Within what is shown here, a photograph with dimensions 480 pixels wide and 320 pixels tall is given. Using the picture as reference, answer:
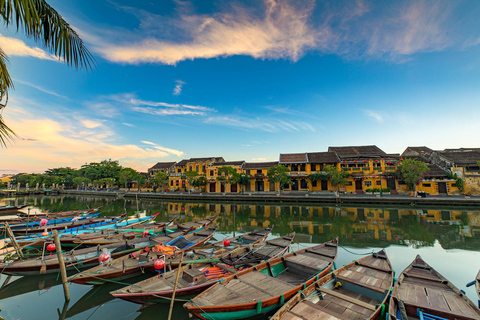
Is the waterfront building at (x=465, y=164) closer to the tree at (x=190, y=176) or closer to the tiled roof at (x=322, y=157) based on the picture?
the tiled roof at (x=322, y=157)

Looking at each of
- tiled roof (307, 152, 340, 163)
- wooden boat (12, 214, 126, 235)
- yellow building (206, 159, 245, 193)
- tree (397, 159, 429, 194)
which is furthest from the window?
wooden boat (12, 214, 126, 235)

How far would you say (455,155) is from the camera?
3238 centimetres

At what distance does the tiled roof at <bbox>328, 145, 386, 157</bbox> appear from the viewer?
38.2m

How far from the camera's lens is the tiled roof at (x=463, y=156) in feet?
99.7

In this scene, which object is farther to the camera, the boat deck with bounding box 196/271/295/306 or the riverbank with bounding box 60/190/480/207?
the riverbank with bounding box 60/190/480/207

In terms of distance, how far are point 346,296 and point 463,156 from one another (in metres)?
39.9

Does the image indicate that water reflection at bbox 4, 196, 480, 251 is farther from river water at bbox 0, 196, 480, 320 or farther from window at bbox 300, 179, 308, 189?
window at bbox 300, 179, 308, 189

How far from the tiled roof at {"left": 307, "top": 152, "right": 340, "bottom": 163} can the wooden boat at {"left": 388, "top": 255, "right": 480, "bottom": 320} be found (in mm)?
30821

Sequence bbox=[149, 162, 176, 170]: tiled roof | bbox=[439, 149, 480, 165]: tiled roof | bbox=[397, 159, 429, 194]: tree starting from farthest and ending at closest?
bbox=[149, 162, 176, 170]: tiled roof, bbox=[439, 149, 480, 165]: tiled roof, bbox=[397, 159, 429, 194]: tree

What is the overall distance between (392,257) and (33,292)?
14683mm

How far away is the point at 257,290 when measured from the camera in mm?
5789

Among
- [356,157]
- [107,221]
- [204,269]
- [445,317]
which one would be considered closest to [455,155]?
[356,157]

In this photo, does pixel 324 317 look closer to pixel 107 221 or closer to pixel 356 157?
pixel 107 221

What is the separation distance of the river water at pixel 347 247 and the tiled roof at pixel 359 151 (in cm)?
1521
